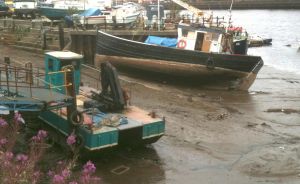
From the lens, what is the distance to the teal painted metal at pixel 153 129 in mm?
10680

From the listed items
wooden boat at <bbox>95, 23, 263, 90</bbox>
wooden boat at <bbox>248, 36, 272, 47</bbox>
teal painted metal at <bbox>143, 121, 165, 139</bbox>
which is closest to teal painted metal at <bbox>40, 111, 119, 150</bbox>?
teal painted metal at <bbox>143, 121, 165, 139</bbox>

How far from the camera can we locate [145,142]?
11.0 metres

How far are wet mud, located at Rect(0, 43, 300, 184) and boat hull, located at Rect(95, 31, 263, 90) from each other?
32.3 inches

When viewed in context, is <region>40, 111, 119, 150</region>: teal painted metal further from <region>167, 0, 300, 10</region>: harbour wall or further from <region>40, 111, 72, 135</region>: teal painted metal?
<region>167, 0, 300, 10</region>: harbour wall

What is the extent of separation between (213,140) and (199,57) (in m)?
8.04

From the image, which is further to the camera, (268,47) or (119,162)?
(268,47)

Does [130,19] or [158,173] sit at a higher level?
[130,19]

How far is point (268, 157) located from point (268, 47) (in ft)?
107

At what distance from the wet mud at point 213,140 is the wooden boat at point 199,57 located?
2.59ft

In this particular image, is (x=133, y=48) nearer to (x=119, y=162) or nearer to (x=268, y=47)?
(x=119, y=162)

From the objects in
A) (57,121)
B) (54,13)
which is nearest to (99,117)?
(57,121)

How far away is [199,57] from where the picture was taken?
20.2 metres

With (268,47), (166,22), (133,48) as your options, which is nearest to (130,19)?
(166,22)

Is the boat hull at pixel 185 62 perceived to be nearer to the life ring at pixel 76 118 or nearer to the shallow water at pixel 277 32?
the shallow water at pixel 277 32
